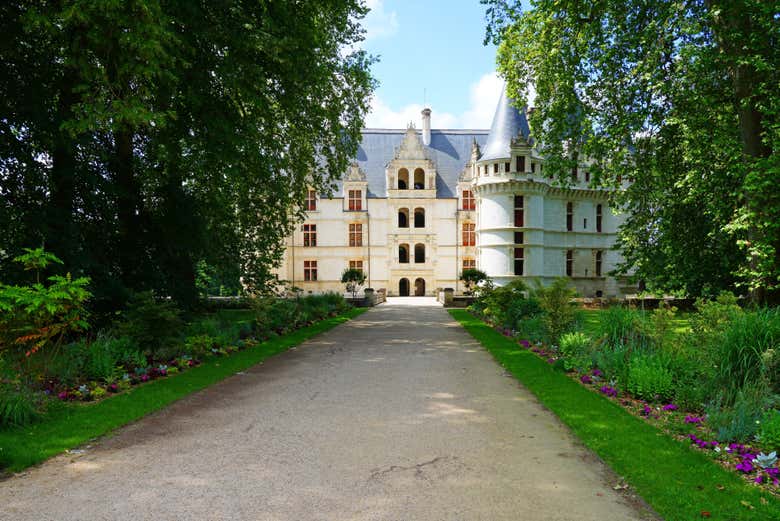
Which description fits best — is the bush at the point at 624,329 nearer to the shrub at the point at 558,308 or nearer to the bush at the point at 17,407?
the shrub at the point at 558,308

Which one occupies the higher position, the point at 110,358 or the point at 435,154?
the point at 435,154

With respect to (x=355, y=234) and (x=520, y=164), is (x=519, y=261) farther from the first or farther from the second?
(x=355, y=234)

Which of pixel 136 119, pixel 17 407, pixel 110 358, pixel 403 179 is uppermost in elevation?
pixel 403 179

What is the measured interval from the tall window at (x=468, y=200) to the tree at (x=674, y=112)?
2561 centimetres

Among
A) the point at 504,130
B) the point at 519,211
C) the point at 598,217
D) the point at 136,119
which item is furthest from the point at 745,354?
the point at 598,217

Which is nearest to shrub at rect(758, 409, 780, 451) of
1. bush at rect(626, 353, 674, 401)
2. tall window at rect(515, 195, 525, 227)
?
bush at rect(626, 353, 674, 401)

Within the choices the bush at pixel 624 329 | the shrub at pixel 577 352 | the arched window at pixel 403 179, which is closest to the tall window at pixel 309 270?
the arched window at pixel 403 179

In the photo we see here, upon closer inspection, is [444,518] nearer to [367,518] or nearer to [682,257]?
[367,518]

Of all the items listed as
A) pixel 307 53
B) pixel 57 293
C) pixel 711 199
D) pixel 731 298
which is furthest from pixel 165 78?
pixel 711 199

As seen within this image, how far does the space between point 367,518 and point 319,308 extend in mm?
17044

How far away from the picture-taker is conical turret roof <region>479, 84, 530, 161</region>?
3416 cm

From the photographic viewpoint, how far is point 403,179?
44688 millimetres

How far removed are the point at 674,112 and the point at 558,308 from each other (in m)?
7.36

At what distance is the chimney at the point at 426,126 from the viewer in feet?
153
